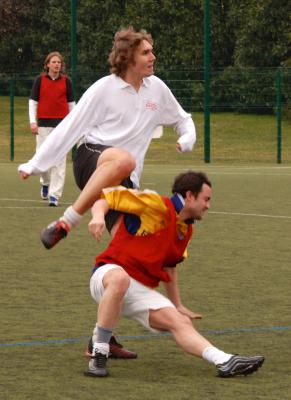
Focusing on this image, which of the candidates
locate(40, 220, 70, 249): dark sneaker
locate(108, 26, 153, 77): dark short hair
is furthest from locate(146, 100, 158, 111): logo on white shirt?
locate(40, 220, 70, 249): dark sneaker

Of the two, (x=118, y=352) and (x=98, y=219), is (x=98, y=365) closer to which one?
(x=118, y=352)

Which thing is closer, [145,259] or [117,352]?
[145,259]

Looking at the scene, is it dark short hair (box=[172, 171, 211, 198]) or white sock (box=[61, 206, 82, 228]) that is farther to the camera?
white sock (box=[61, 206, 82, 228])

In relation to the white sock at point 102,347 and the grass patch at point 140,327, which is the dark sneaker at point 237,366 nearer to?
the grass patch at point 140,327

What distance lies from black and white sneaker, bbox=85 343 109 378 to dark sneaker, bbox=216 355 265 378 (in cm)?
Result: 61

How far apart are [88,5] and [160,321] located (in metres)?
49.4

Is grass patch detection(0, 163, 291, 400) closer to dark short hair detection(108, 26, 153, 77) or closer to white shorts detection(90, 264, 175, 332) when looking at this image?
white shorts detection(90, 264, 175, 332)

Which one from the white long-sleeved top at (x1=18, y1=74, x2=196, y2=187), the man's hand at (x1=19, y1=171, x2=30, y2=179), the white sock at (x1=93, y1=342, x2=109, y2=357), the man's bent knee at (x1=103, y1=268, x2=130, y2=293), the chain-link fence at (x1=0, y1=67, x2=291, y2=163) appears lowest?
the chain-link fence at (x1=0, y1=67, x2=291, y2=163)

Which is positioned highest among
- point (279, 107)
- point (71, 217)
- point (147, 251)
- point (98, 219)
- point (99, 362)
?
point (98, 219)

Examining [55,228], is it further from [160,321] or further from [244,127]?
[244,127]

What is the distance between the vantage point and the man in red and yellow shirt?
736cm

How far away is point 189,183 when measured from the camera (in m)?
7.50

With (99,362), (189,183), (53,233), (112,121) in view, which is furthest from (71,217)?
(112,121)

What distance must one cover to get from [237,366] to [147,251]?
81 centimetres
